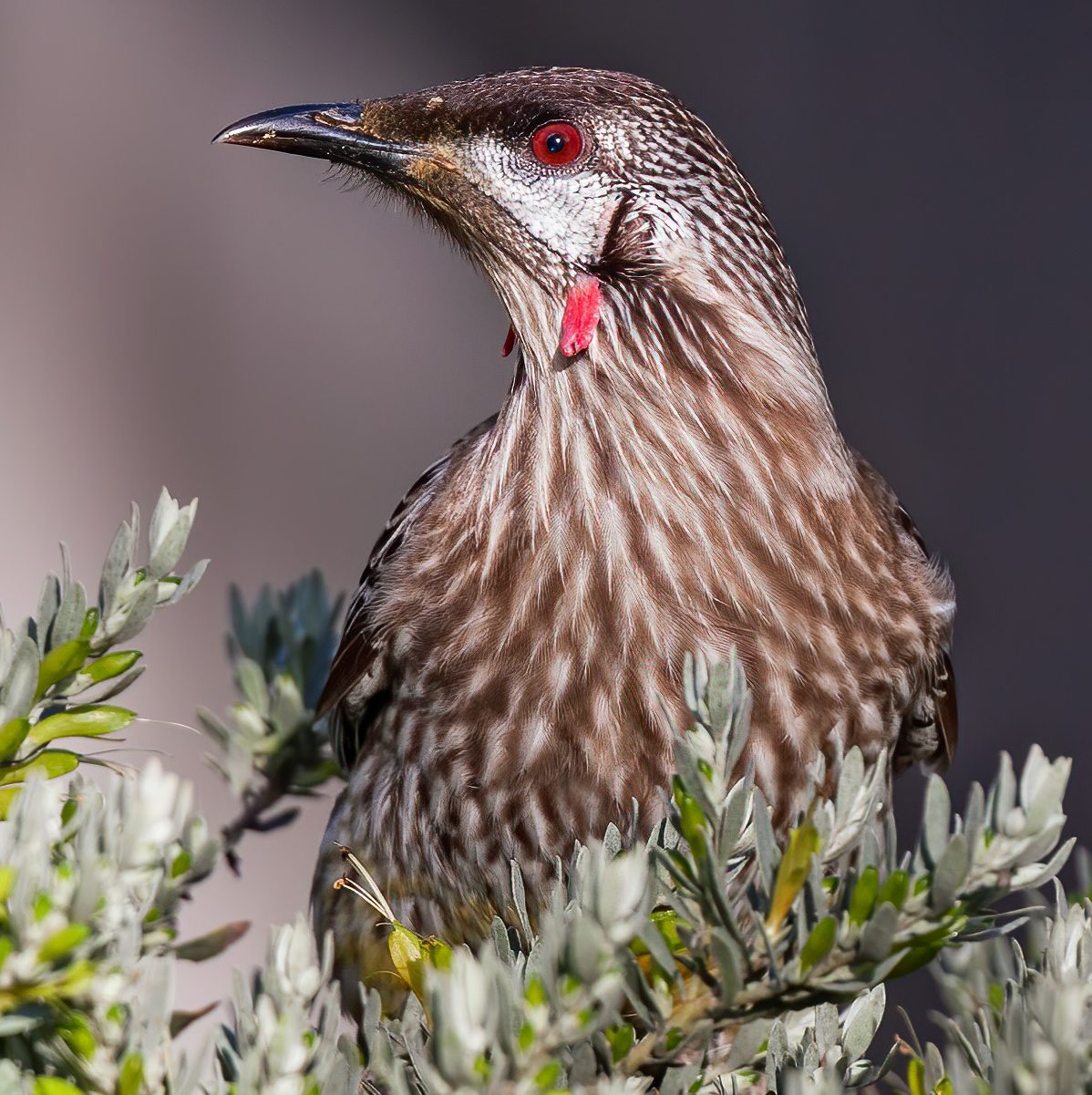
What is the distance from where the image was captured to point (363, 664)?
208cm

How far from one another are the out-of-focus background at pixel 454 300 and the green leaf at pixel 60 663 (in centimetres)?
295

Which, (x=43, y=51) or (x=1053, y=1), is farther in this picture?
(x=1053, y=1)

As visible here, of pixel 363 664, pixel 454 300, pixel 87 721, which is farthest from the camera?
pixel 454 300

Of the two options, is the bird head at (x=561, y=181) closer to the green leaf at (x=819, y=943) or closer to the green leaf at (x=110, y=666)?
the green leaf at (x=110, y=666)

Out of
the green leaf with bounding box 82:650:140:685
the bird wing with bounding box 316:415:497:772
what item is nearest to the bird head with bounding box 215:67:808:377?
the bird wing with bounding box 316:415:497:772

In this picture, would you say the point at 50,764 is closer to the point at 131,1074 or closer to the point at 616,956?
the point at 131,1074

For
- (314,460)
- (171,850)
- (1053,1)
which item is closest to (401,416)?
(314,460)

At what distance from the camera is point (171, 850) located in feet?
3.08

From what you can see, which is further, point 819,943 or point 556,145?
point 556,145

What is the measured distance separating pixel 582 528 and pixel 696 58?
9.12ft

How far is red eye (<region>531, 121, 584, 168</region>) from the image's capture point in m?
1.89

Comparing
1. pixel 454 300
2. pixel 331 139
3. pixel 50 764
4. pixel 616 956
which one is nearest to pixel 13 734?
pixel 50 764

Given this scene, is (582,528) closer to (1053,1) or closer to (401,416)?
(401,416)

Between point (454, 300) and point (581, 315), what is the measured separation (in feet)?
8.27
